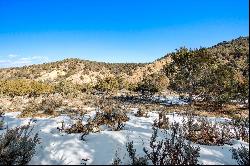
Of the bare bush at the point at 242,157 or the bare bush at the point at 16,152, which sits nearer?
the bare bush at the point at 242,157

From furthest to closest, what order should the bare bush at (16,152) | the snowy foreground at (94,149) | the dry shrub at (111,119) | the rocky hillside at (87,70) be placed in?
the rocky hillside at (87,70) < the dry shrub at (111,119) < the snowy foreground at (94,149) < the bare bush at (16,152)

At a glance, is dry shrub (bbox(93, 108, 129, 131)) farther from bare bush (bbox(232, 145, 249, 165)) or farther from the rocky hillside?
the rocky hillside

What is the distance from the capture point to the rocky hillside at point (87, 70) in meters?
65.2

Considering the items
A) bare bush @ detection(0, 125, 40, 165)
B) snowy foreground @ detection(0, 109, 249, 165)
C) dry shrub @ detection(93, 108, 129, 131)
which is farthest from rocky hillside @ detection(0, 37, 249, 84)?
bare bush @ detection(0, 125, 40, 165)

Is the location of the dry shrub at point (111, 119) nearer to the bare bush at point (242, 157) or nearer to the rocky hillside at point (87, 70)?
the bare bush at point (242, 157)

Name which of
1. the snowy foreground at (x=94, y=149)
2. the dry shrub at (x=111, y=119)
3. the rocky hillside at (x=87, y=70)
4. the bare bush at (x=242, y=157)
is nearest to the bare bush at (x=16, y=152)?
the snowy foreground at (x=94, y=149)

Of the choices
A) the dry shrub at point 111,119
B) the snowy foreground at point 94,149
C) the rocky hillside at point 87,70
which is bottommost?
the snowy foreground at point 94,149

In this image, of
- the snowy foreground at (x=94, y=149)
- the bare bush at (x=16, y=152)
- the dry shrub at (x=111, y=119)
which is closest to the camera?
the bare bush at (x=16, y=152)

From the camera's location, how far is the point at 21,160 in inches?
249

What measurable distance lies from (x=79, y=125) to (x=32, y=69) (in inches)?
2631

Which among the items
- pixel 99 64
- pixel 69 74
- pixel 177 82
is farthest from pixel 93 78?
pixel 177 82

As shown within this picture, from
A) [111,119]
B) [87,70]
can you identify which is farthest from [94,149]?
[87,70]

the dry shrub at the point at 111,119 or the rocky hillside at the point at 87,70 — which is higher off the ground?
the rocky hillside at the point at 87,70

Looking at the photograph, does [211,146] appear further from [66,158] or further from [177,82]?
[177,82]
